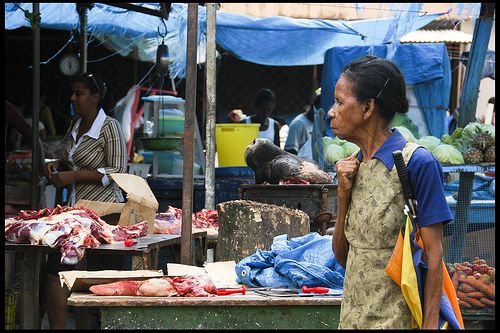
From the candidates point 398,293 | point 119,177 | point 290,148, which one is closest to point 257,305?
point 398,293

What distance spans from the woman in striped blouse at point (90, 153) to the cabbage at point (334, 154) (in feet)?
8.05

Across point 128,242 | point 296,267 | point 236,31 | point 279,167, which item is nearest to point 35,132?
point 279,167

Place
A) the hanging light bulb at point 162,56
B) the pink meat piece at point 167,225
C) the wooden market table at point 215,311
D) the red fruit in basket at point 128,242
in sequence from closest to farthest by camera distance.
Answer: the wooden market table at point 215,311 < the red fruit in basket at point 128,242 < the pink meat piece at point 167,225 < the hanging light bulb at point 162,56

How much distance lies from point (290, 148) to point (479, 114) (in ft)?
24.7

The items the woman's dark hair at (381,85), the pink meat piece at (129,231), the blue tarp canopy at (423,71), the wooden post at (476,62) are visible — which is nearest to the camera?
the woman's dark hair at (381,85)

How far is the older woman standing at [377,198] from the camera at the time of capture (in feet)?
10.2

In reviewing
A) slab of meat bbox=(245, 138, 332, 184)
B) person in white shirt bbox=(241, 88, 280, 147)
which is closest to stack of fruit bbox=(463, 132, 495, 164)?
slab of meat bbox=(245, 138, 332, 184)

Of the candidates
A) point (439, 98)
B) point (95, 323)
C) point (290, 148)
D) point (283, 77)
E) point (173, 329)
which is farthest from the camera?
point (283, 77)

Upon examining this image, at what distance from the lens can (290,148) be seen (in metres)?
10.7

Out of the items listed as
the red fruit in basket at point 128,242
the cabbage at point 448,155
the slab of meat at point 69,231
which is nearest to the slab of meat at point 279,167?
the cabbage at point 448,155

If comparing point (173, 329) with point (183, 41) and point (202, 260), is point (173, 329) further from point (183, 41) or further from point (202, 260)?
point (183, 41)

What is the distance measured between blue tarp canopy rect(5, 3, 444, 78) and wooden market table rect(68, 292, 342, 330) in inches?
297

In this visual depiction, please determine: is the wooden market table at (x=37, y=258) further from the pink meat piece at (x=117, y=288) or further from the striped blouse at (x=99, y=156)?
the striped blouse at (x=99, y=156)

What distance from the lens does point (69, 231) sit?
5391 millimetres
